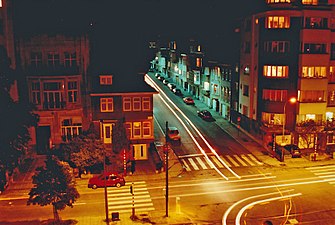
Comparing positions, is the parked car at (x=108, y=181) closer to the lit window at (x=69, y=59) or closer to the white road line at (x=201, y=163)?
the white road line at (x=201, y=163)

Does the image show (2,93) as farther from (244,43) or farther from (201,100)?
(201,100)

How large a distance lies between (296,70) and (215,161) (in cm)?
1679

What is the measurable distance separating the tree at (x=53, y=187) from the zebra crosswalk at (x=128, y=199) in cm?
612

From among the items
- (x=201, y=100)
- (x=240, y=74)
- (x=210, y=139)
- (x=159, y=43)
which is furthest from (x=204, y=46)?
(x=159, y=43)

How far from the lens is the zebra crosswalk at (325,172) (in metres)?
42.9

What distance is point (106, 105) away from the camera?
164ft

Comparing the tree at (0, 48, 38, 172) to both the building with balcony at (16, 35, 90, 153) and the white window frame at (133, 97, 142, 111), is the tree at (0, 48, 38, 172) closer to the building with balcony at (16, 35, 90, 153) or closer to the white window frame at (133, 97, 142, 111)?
the building with balcony at (16, 35, 90, 153)

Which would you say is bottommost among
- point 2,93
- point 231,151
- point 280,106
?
point 231,151

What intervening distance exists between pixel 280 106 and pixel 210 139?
1120cm

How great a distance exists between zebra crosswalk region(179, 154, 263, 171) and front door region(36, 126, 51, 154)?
17.3 metres

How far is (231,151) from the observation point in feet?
178

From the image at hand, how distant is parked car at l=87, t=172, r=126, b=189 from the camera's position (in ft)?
133

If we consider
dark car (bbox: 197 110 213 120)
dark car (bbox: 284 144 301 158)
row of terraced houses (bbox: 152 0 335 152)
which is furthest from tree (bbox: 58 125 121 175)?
dark car (bbox: 197 110 213 120)

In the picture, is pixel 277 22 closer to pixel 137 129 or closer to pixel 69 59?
pixel 137 129
